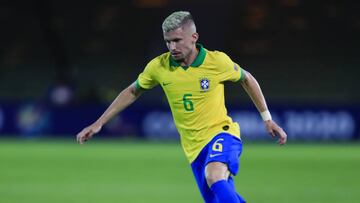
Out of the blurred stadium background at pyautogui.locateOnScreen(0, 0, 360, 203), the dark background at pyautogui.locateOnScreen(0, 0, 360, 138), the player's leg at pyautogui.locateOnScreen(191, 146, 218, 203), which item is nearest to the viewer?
the player's leg at pyautogui.locateOnScreen(191, 146, 218, 203)

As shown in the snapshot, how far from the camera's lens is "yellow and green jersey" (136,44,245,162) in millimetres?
7090

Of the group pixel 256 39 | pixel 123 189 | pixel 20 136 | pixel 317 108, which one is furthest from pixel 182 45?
pixel 256 39

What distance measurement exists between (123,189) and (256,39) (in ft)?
49.9

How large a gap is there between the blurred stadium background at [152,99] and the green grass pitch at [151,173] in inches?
1.1

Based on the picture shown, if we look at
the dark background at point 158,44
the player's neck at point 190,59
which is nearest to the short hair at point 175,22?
the player's neck at point 190,59

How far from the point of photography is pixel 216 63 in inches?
282

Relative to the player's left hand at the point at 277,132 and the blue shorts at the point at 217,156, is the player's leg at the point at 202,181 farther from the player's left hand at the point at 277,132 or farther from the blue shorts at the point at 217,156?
the player's left hand at the point at 277,132

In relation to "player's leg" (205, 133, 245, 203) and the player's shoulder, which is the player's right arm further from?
"player's leg" (205, 133, 245, 203)

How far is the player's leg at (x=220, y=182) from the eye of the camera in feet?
21.9

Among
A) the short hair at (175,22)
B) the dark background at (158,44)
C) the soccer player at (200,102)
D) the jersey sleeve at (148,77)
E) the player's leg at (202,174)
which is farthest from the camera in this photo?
the dark background at (158,44)

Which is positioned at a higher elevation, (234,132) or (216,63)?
(216,63)

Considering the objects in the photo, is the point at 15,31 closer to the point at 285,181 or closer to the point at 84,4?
the point at 84,4

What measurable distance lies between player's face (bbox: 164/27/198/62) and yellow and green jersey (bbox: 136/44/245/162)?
182 millimetres

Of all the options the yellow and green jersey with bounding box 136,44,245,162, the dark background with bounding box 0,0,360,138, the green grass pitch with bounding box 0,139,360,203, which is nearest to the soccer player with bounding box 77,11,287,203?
the yellow and green jersey with bounding box 136,44,245,162
